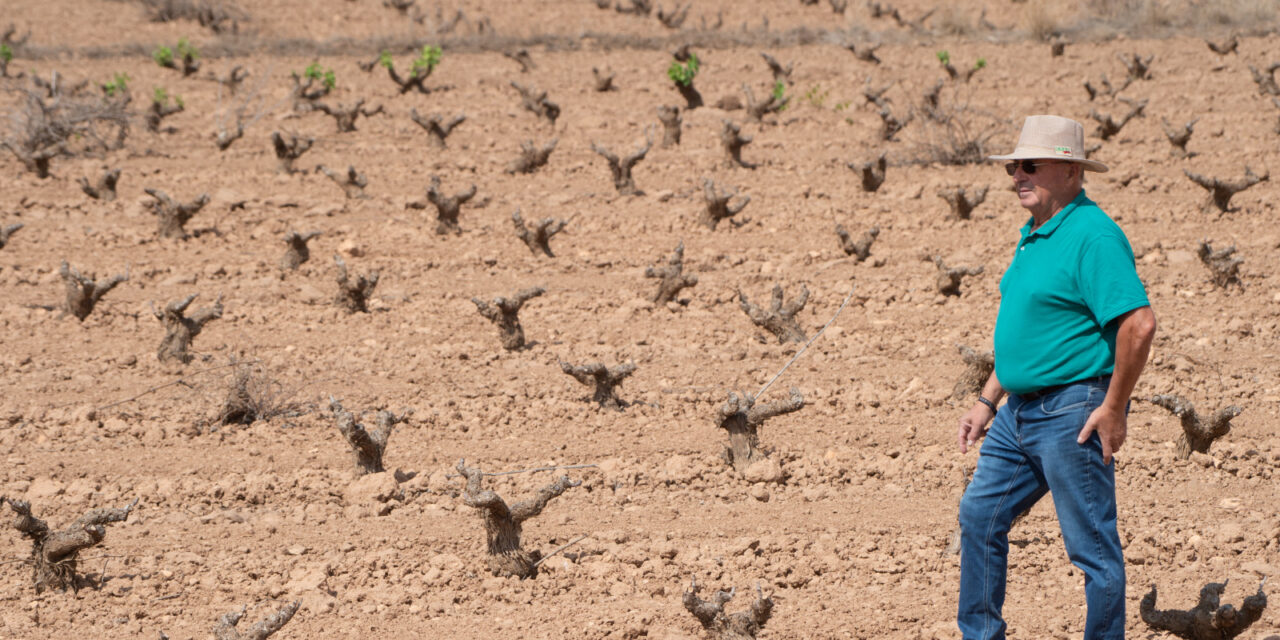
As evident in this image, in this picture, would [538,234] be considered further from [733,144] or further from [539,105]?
[539,105]

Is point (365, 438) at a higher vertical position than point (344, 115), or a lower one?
lower

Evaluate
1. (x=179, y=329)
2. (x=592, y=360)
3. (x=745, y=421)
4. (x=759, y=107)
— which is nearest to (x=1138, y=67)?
(x=759, y=107)

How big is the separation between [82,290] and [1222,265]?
706 cm

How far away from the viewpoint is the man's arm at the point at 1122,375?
10.1ft

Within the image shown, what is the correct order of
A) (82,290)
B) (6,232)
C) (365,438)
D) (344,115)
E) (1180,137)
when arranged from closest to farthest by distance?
(365,438) < (82,290) < (6,232) < (1180,137) < (344,115)

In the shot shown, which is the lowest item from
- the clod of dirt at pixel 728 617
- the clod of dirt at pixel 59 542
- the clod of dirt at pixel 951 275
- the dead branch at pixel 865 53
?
the clod of dirt at pixel 59 542

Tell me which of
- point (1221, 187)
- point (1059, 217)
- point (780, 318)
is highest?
point (1059, 217)

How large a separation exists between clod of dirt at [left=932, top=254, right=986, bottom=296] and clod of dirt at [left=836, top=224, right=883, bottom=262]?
63 centimetres

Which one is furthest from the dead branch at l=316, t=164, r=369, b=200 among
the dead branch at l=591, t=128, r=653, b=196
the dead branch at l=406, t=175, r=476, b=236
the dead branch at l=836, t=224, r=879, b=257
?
the dead branch at l=836, t=224, r=879, b=257

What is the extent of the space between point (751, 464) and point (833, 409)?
91 cm

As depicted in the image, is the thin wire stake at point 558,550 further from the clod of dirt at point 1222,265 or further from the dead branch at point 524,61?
the dead branch at point 524,61

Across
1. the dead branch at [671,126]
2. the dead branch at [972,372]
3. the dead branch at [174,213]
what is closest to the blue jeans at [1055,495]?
the dead branch at [972,372]

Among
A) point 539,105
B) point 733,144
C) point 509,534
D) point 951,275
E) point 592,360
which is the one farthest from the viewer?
point 539,105

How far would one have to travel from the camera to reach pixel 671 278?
7691 millimetres
